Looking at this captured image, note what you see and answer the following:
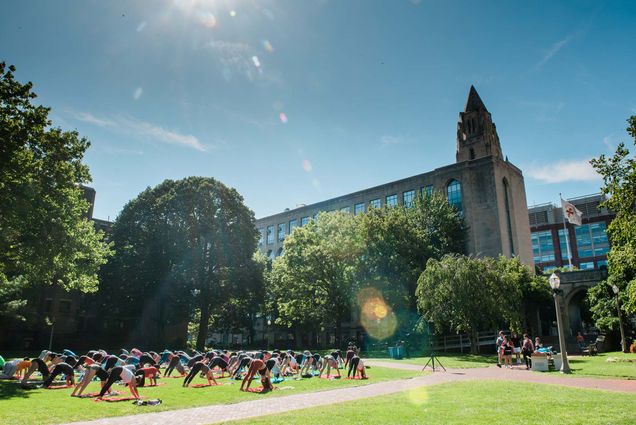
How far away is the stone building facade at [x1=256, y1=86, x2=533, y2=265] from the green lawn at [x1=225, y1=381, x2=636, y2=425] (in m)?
42.8

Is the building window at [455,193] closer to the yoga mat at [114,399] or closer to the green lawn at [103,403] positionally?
the green lawn at [103,403]

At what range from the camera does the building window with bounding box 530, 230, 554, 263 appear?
3610 inches

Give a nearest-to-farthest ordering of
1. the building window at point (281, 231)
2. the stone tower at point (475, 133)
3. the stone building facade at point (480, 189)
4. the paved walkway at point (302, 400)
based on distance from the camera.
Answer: the paved walkway at point (302, 400)
the stone building facade at point (480, 189)
the stone tower at point (475, 133)
the building window at point (281, 231)

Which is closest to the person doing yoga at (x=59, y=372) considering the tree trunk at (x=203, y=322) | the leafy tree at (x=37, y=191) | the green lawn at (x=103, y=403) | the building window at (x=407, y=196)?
the green lawn at (x=103, y=403)

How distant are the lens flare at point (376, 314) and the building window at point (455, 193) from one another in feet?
81.5

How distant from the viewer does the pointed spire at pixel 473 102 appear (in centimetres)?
6575

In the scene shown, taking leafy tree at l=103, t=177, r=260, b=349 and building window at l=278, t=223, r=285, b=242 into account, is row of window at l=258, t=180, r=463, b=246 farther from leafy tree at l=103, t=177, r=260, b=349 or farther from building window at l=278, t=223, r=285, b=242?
leafy tree at l=103, t=177, r=260, b=349

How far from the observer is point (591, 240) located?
8769 cm

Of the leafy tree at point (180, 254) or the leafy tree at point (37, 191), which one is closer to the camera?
the leafy tree at point (37, 191)

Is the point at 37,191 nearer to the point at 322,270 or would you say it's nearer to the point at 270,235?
the point at 322,270

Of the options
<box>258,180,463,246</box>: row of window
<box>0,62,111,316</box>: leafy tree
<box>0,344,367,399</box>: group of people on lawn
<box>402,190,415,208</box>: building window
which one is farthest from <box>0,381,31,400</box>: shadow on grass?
<box>402,190,415,208</box>: building window

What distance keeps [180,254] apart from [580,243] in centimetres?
8091

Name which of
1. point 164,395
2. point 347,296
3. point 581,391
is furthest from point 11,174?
point 347,296

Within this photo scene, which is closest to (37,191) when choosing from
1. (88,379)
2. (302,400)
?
(88,379)
